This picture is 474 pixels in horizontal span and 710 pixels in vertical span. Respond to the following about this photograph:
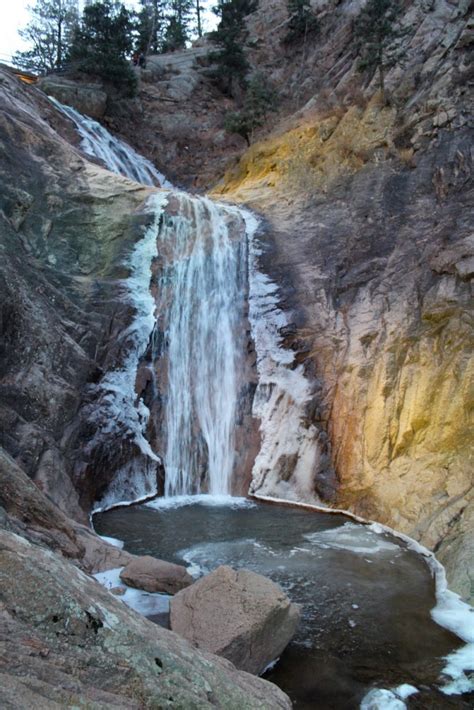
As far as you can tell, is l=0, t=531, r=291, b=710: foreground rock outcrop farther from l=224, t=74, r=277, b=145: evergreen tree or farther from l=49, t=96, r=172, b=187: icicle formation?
l=224, t=74, r=277, b=145: evergreen tree

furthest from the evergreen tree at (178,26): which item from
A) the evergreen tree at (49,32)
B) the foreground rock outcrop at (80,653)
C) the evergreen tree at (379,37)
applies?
the foreground rock outcrop at (80,653)

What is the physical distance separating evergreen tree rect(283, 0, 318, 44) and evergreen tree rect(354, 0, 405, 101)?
454 inches

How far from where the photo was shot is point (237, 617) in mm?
5562

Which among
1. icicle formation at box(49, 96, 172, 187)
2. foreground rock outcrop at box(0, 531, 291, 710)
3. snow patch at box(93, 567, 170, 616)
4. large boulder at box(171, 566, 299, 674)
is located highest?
icicle formation at box(49, 96, 172, 187)

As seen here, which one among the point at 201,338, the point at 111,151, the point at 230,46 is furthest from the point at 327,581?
the point at 230,46

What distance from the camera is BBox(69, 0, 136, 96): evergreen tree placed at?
1070 inches

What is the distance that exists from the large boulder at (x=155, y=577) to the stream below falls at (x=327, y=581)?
83 cm

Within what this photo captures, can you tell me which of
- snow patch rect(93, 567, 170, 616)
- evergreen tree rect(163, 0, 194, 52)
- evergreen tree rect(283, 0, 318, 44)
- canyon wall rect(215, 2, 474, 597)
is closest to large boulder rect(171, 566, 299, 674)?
snow patch rect(93, 567, 170, 616)

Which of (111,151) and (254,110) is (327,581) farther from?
(254,110)

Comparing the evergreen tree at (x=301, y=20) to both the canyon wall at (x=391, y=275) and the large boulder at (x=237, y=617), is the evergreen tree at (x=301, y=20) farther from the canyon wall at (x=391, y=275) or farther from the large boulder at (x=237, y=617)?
the large boulder at (x=237, y=617)

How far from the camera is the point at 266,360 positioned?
1433 centimetres

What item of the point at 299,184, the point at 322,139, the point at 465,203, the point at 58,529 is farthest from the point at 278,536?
the point at 322,139

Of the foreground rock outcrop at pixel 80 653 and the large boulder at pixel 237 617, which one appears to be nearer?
the foreground rock outcrop at pixel 80 653

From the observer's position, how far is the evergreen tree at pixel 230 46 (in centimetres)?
3150
